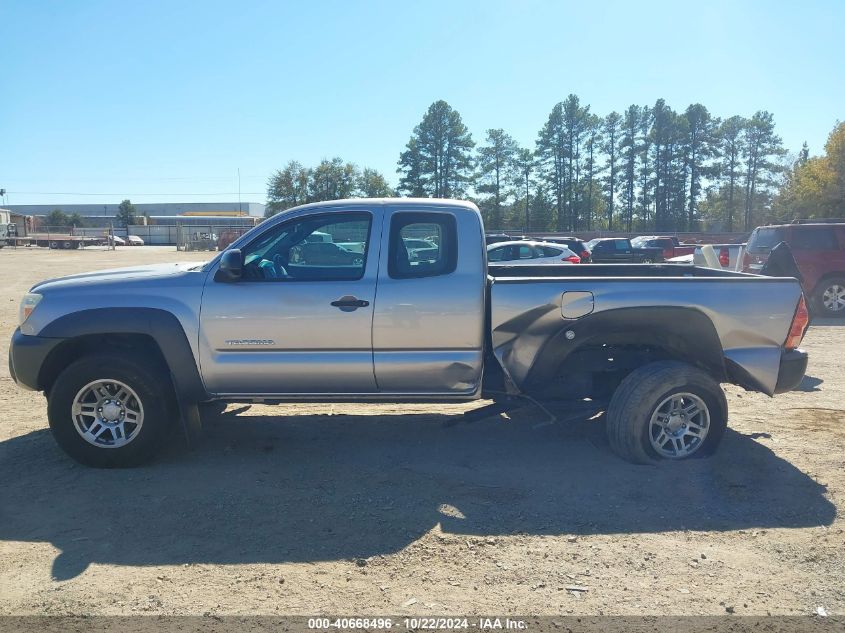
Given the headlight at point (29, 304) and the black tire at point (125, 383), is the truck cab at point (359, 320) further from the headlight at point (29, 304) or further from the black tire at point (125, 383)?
the headlight at point (29, 304)

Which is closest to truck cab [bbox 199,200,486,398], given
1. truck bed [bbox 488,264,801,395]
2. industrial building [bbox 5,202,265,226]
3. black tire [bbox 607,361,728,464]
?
truck bed [bbox 488,264,801,395]

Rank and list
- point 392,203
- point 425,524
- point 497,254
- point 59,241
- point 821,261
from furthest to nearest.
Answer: point 59,241
point 497,254
point 821,261
point 392,203
point 425,524

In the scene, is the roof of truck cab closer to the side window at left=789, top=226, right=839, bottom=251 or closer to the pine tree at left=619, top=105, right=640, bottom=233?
the side window at left=789, top=226, right=839, bottom=251

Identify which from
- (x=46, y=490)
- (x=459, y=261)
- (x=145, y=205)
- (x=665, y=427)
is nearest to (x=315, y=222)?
(x=459, y=261)

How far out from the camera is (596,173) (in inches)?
2498

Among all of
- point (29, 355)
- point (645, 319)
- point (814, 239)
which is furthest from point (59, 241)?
point (645, 319)

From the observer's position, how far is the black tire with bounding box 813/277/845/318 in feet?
46.4

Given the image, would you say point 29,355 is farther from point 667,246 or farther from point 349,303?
point 667,246

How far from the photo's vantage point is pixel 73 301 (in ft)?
17.1

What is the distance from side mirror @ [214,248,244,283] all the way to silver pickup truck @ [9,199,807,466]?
0.05 ft

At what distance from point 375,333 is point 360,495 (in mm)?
1195

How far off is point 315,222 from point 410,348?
1.27 meters

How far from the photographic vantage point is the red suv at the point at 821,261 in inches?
551

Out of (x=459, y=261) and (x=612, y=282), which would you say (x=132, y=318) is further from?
(x=612, y=282)
